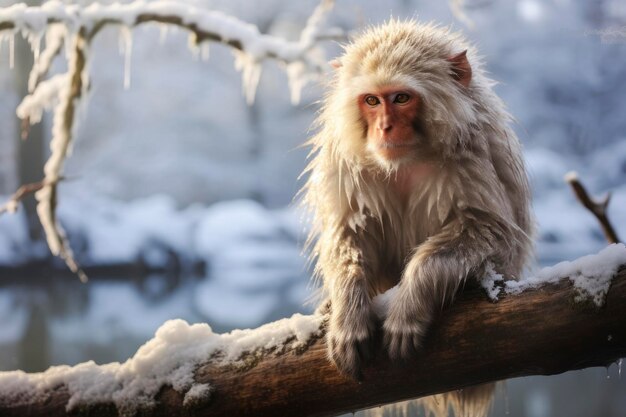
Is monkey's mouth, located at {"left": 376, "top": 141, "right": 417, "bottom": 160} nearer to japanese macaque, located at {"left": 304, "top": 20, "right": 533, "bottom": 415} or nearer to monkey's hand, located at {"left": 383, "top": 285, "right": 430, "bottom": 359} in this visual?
japanese macaque, located at {"left": 304, "top": 20, "right": 533, "bottom": 415}

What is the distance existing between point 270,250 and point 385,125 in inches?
127

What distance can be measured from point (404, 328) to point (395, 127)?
0.62 metres

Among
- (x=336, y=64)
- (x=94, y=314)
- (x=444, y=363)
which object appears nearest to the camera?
(x=444, y=363)

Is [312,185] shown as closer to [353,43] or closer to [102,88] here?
[353,43]

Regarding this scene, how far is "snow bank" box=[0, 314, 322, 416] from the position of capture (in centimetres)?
179

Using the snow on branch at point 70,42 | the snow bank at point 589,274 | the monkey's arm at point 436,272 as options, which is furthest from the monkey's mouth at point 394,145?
the snow on branch at point 70,42

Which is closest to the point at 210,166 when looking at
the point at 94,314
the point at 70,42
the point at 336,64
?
the point at 94,314

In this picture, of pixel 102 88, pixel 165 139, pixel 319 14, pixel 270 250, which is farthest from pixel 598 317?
pixel 102 88

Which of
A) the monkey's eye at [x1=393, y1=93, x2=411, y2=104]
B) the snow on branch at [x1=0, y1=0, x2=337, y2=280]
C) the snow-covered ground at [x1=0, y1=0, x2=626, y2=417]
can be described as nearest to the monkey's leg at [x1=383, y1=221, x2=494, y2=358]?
the monkey's eye at [x1=393, y1=93, x2=411, y2=104]

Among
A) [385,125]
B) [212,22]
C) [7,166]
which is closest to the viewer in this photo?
[385,125]

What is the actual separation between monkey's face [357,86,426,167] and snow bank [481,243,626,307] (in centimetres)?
53

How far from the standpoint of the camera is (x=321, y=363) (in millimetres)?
1721

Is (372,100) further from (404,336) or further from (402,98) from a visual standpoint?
(404,336)

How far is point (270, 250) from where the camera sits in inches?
198
